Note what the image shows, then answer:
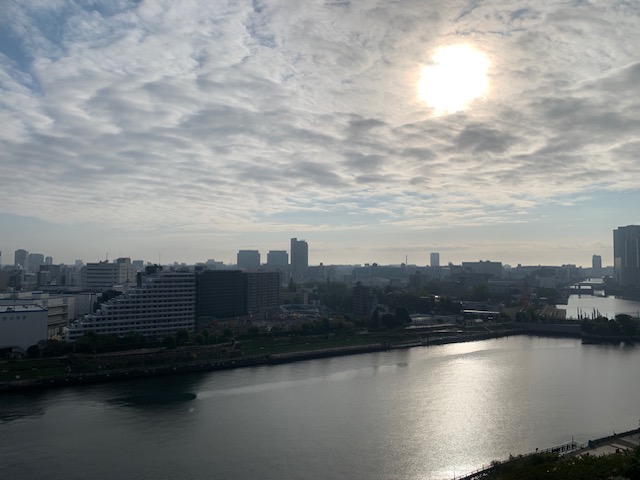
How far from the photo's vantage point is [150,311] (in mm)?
20969

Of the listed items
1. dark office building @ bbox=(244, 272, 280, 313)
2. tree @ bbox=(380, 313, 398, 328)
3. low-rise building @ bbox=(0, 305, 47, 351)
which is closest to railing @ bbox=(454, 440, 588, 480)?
low-rise building @ bbox=(0, 305, 47, 351)

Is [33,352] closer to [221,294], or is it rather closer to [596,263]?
[221,294]

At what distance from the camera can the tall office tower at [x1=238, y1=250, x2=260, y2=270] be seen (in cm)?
8131

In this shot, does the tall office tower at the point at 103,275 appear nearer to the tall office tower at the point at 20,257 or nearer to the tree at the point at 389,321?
the tree at the point at 389,321

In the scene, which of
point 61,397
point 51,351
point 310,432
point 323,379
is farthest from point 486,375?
point 51,351

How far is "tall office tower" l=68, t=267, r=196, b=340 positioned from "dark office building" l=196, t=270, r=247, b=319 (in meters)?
6.01

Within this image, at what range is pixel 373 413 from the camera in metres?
12.0

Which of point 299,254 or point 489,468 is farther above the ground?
point 299,254

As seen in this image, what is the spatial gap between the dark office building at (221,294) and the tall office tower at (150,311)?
6009 mm

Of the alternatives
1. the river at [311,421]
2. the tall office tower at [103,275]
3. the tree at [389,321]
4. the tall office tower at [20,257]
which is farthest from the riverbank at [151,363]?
the tall office tower at [20,257]

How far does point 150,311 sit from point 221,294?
28.8ft

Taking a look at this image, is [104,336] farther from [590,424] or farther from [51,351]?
[590,424]

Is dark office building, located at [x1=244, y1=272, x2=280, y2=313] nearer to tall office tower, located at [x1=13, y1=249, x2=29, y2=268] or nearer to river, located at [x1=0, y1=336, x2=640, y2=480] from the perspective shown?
river, located at [x1=0, y1=336, x2=640, y2=480]

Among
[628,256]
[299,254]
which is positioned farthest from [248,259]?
[628,256]
